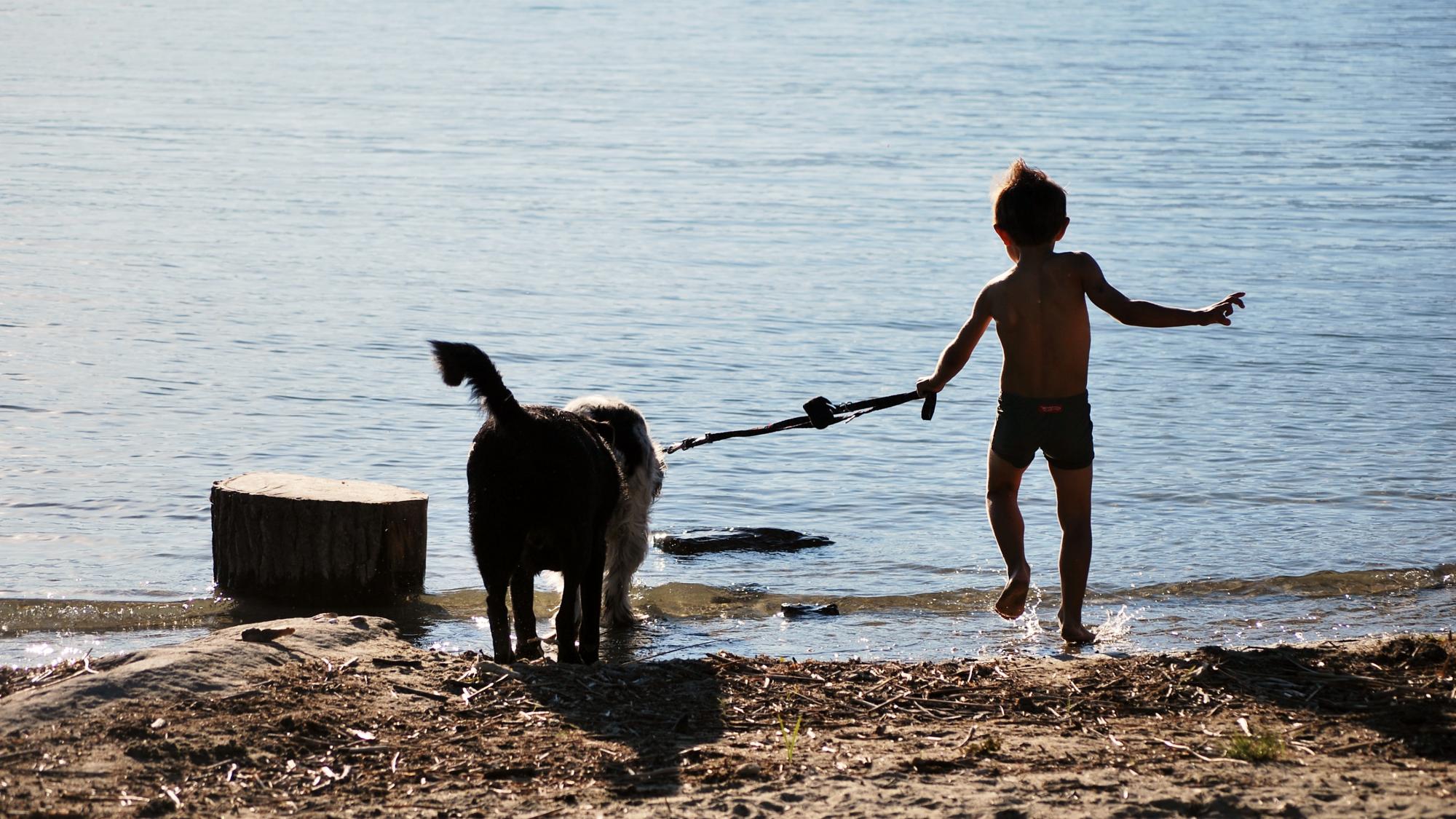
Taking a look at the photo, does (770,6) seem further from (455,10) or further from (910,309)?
(910,309)

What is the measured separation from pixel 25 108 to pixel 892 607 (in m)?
33.1

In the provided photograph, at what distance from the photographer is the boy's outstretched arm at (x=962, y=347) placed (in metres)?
6.21

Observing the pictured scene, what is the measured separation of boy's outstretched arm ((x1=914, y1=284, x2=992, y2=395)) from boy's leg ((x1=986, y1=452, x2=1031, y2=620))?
392 mm

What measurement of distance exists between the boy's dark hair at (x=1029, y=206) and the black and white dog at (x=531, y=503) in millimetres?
1895

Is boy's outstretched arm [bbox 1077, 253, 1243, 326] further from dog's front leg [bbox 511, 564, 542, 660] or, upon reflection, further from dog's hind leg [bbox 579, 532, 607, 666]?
dog's front leg [bbox 511, 564, 542, 660]

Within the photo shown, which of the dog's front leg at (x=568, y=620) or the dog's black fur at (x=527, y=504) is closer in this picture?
the dog's black fur at (x=527, y=504)

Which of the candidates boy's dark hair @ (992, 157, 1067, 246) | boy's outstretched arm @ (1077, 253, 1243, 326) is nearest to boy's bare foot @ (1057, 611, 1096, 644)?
boy's outstretched arm @ (1077, 253, 1243, 326)

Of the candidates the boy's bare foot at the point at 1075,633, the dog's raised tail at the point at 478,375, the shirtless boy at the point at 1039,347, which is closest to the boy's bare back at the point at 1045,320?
the shirtless boy at the point at 1039,347

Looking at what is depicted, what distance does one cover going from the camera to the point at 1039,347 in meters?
6.14

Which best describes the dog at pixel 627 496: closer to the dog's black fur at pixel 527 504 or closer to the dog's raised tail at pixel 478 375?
the dog's black fur at pixel 527 504

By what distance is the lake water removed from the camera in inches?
324

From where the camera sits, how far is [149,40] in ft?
189

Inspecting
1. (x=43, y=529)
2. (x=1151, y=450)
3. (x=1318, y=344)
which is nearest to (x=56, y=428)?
(x=43, y=529)

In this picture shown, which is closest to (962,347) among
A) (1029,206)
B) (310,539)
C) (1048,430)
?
(1048,430)
